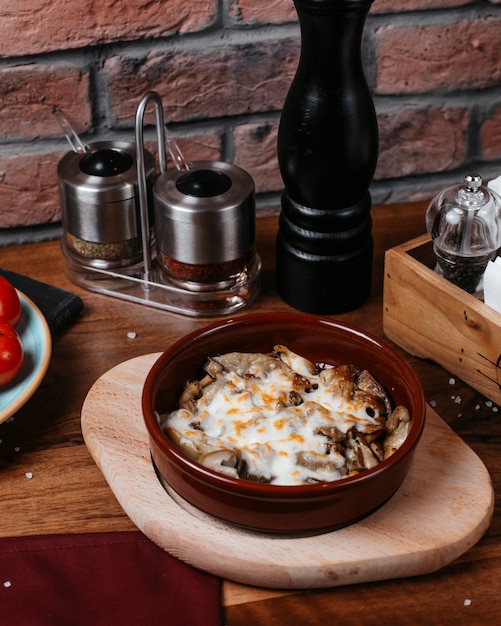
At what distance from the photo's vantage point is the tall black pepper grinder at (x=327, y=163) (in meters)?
1.16

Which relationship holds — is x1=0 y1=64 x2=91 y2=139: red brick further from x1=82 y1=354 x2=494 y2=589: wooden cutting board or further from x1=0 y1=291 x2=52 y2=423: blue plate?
x1=82 y1=354 x2=494 y2=589: wooden cutting board

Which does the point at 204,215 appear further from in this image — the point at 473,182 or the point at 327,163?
the point at 473,182

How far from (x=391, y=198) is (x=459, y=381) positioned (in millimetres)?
613

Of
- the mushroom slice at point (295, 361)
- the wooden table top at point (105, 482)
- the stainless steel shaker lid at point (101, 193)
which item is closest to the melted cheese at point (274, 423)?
the mushroom slice at point (295, 361)

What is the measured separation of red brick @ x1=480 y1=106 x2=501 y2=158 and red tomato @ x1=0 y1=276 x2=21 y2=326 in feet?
3.06

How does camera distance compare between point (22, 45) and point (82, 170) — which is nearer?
point (82, 170)

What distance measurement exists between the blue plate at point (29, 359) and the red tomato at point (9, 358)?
0.01m

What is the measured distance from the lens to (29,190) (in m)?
1.55

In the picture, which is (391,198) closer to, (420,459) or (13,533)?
(420,459)

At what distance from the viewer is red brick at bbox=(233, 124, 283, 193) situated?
5.18 ft

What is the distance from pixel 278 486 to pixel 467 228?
1.52 feet

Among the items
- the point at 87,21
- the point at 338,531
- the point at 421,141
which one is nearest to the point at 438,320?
the point at 338,531

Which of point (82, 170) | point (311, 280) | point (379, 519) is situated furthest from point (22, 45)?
point (379, 519)

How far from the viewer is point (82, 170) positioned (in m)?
1.31
